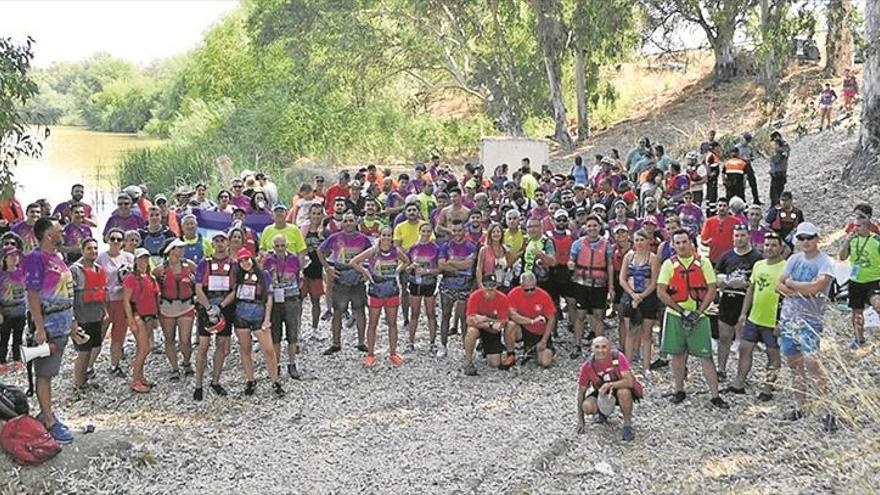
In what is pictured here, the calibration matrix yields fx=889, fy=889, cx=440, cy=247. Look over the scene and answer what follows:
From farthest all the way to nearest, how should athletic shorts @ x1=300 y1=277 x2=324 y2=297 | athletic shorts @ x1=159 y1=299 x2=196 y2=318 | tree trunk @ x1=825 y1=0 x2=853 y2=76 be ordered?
tree trunk @ x1=825 y1=0 x2=853 y2=76 < athletic shorts @ x1=300 y1=277 x2=324 y2=297 < athletic shorts @ x1=159 y1=299 x2=196 y2=318

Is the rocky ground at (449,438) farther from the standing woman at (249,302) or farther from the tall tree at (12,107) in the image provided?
the tall tree at (12,107)

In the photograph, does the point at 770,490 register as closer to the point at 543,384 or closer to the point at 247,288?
the point at 543,384

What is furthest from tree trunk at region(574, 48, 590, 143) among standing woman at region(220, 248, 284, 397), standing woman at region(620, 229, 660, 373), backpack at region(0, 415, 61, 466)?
backpack at region(0, 415, 61, 466)

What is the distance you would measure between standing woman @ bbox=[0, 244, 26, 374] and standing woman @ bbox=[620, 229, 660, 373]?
5768 mm

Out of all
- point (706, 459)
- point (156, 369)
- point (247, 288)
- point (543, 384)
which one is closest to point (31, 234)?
point (156, 369)

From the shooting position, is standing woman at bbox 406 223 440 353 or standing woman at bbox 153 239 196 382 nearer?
standing woman at bbox 153 239 196 382

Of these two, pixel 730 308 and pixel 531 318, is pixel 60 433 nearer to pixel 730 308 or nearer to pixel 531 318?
pixel 531 318

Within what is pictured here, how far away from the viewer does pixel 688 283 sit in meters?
7.79

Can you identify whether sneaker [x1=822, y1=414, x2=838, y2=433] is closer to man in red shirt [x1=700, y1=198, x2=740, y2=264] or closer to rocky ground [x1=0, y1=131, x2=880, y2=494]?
rocky ground [x1=0, y1=131, x2=880, y2=494]

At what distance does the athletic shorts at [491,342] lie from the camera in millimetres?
9211

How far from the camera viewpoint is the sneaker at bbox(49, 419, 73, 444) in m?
7.25

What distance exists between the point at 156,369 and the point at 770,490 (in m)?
6.20

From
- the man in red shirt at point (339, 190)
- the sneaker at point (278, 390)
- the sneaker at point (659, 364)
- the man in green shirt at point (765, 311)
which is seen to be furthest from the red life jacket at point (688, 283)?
the man in red shirt at point (339, 190)

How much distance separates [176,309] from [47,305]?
5.63 feet
